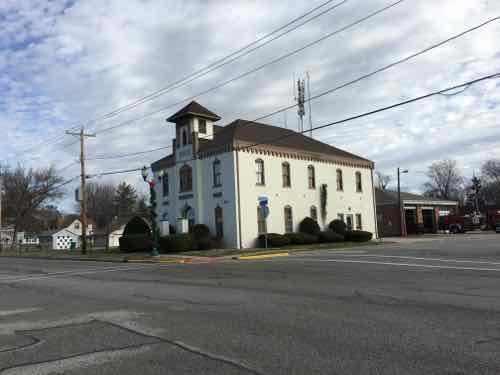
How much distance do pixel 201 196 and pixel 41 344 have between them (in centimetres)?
2959

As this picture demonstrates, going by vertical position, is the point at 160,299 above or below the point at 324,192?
below

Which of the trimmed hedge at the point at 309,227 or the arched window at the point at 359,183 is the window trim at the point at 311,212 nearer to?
the trimmed hedge at the point at 309,227

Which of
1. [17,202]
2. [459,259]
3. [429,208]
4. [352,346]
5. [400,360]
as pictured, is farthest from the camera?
[17,202]

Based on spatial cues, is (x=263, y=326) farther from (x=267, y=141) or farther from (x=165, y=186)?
(x=165, y=186)

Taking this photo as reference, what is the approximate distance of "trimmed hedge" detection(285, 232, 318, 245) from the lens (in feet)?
114

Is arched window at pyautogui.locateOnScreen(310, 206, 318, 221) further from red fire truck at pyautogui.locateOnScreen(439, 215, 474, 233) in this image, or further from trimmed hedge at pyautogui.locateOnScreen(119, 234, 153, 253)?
red fire truck at pyautogui.locateOnScreen(439, 215, 474, 233)

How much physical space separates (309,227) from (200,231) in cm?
862

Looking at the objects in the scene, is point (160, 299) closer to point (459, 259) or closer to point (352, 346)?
point (352, 346)

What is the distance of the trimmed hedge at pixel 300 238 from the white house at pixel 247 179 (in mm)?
1529

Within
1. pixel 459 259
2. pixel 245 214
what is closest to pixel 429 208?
pixel 245 214

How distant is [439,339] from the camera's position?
6.31m

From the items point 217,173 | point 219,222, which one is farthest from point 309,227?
point 217,173

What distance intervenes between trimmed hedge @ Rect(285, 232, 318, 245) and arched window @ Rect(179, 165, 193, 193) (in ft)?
28.6

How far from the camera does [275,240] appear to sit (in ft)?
109
